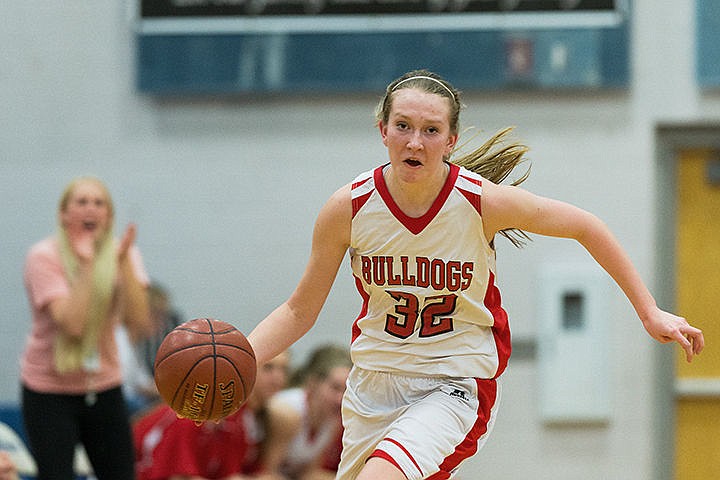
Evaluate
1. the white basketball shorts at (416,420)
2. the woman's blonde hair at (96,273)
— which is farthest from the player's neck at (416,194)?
the woman's blonde hair at (96,273)

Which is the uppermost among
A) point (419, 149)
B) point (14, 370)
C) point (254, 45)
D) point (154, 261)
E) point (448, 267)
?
point (254, 45)

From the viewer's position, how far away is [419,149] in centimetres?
345

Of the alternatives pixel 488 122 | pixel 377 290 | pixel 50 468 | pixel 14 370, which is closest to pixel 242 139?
pixel 488 122

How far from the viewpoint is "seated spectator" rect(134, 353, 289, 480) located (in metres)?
5.92

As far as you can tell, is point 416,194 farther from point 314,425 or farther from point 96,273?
point 314,425

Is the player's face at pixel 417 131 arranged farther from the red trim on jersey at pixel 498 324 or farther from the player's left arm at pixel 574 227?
the red trim on jersey at pixel 498 324

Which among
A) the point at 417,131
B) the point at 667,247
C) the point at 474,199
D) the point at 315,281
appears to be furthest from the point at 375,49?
the point at 417,131

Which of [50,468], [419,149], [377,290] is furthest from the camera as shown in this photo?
[50,468]

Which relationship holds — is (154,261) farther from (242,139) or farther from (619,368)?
(619,368)

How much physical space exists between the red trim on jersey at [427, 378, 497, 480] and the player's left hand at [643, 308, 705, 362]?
1.78ft

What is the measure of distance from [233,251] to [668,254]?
8.95ft

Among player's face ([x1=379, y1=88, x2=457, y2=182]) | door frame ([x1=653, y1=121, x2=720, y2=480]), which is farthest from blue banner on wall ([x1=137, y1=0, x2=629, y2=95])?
player's face ([x1=379, y1=88, x2=457, y2=182])

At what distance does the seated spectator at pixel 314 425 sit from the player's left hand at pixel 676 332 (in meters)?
2.91

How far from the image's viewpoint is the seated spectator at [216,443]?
5.92 m
